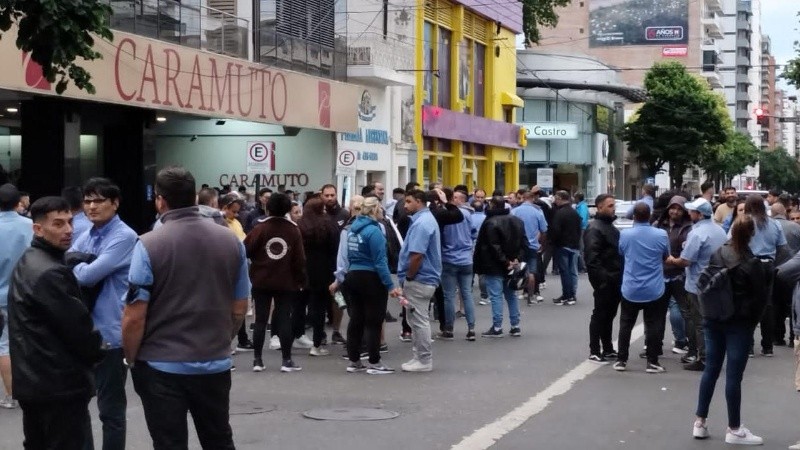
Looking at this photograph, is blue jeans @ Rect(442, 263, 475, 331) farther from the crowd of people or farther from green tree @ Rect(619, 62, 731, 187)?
green tree @ Rect(619, 62, 731, 187)

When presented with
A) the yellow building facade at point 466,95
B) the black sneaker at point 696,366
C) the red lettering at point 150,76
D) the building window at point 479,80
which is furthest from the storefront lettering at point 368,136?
the black sneaker at point 696,366

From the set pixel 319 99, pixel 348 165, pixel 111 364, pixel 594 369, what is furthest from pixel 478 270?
pixel 319 99

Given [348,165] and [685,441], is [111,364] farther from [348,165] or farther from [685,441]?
[348,165]

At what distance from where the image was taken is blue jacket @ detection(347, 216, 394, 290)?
12.9 m

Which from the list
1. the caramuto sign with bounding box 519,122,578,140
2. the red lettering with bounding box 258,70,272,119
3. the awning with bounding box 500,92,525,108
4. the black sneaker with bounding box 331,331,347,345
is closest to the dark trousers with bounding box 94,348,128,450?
the black sneaker with bounding box 331,331,347,345

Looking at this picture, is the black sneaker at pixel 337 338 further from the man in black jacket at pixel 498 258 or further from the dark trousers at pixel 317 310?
the man in black jacket at pixel 498 258

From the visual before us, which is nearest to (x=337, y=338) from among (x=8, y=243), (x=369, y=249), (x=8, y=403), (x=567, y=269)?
(x=369, y=249)

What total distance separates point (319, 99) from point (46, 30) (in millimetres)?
21012

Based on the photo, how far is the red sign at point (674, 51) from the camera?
107m

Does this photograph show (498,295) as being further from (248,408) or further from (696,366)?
(248,408)

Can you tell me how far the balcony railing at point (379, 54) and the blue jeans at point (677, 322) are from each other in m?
21.5

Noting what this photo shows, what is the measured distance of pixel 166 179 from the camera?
6.51 m

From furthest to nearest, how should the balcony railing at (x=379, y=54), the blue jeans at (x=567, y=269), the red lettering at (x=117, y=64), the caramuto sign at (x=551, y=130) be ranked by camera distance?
the caramuto sign at (x=551, y=130) → the balcony railing at (x=379, y=54) → the red lettering at (x=117, y=64) → the blue jeans at (x=567, y=269)

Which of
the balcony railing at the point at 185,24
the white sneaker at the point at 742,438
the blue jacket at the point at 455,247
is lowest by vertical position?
the white sneaker at the point at 742,438
